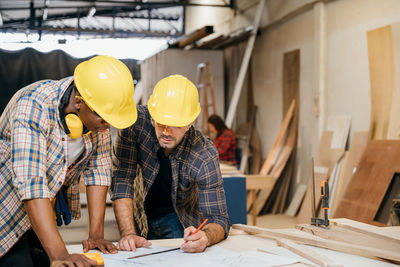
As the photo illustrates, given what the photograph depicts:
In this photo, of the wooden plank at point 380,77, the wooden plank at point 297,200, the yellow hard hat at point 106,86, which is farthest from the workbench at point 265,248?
the wooden plank at point 297,200

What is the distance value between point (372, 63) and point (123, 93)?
4.46 metres

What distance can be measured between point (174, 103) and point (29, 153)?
2.66 feet

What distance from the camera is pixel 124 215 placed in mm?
2461

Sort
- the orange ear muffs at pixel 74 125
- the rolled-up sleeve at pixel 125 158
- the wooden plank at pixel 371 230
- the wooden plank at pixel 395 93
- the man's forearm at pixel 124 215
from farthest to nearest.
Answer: the wooden plank at pixel 395 93, the rolled-up sleeve at pixel 125 158, the man's forearm at pixel 124 215, the wooden plank at pixel 371 230, the orange ear muffs at pixel 74 125

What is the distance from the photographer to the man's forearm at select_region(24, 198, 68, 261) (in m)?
1.81

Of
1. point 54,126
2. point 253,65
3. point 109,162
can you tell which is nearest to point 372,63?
point 253,65

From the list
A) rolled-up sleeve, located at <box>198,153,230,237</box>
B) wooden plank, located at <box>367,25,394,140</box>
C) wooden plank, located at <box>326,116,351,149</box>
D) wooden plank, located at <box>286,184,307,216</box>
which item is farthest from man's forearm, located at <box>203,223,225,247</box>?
wooden plank, located at <box>286,184,307,216</box>

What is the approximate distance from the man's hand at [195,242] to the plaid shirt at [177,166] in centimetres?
28

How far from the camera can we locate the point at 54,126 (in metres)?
1.95

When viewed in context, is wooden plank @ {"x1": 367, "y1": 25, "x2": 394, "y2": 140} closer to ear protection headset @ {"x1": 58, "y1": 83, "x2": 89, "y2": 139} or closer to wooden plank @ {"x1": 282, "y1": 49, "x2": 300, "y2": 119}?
wooden plank @ {"x1": 282, "y1": 49, "x2": 300, "y2": 119}

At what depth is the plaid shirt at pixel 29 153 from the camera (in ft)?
5.98

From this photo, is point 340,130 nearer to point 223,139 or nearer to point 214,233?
point 223,139

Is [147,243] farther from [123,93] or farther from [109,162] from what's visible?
[123,93]

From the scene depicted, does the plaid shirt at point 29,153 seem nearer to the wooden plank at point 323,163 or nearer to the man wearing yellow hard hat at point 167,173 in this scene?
the man wearing yellow hard hat at point 167,173
